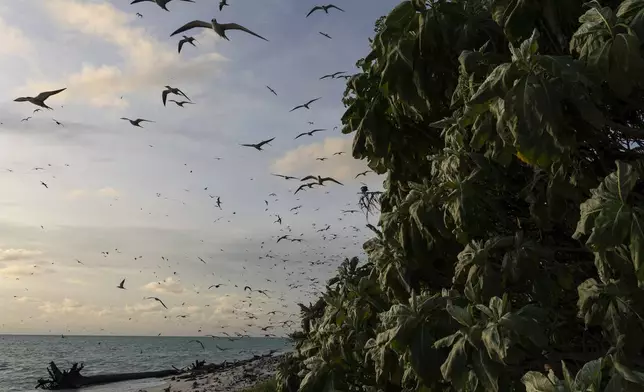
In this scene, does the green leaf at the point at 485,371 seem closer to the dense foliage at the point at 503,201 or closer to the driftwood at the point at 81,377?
the dense foliage at the point at 503,201

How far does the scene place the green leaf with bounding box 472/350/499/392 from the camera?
3.95m

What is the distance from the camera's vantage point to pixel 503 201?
18.1 ft

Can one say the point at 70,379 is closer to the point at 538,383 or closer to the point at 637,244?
the point at 538,383

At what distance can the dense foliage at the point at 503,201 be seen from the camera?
382 centimetres

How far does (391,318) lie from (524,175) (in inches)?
71.5

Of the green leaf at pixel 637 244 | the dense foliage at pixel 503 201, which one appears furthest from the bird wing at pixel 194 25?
the green leaf at pixel 637 244

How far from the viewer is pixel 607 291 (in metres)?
3.98

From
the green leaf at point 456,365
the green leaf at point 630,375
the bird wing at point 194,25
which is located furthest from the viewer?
the bird wing at point 194,25

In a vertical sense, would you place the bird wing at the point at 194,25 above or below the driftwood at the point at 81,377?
above

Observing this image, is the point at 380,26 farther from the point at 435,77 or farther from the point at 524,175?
the point at 524,175

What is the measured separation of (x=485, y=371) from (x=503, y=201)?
6.45ft

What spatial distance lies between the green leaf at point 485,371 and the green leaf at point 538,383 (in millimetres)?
303

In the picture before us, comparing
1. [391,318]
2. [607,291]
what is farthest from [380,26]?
[607,291]

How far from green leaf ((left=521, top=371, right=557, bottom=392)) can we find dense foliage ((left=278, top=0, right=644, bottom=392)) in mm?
13
